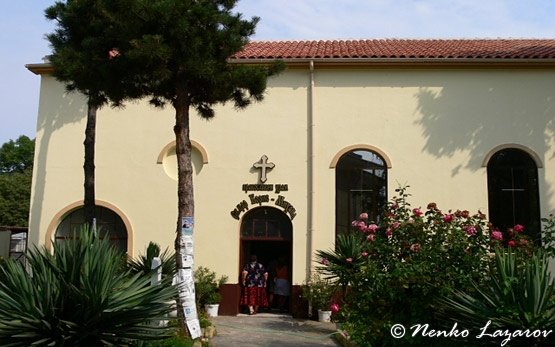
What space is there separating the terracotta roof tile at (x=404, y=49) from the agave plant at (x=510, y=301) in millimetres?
9267

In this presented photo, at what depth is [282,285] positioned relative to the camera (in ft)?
47.9

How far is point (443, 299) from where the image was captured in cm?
672

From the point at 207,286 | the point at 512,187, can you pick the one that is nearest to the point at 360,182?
the point at 512,187

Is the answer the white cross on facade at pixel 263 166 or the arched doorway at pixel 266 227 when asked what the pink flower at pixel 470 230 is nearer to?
the arched doorway at pixel 266 227

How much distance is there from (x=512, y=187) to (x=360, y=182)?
147 inches

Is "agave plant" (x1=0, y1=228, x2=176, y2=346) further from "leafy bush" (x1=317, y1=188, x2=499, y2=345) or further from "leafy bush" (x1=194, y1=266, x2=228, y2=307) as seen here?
"leafy bush" (x1=194, y1=266, x2=228, y2=307)

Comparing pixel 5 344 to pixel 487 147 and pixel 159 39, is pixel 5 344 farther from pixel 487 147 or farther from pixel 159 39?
pixel 487 147

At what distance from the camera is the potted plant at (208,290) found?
13.7 meters

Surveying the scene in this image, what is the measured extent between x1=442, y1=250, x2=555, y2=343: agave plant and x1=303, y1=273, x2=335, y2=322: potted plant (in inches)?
→ 269

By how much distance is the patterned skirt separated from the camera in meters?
14.3

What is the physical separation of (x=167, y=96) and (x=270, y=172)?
18.1ft

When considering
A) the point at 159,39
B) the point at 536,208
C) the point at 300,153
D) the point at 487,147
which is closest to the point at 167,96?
the point at 159,39

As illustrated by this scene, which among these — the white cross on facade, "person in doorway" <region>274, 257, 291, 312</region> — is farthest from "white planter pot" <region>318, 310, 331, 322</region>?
the white cross on facade

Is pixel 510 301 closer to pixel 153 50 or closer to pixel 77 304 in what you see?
pixel 77 304
